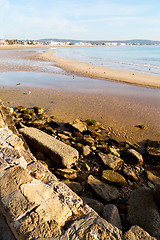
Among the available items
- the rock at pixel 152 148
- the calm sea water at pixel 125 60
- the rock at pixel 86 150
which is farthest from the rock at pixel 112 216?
the calm sea water at pixel 125 60

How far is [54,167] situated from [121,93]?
359 inches

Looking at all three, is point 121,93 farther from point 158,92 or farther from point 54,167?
point 54,167

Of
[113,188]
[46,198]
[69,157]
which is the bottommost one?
[113,188]

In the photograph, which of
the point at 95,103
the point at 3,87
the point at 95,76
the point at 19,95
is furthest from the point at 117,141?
the point at 95,76

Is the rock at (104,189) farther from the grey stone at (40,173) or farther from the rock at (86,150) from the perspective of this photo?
the grey stone at (40,173)

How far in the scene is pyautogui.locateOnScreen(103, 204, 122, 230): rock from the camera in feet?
10.2

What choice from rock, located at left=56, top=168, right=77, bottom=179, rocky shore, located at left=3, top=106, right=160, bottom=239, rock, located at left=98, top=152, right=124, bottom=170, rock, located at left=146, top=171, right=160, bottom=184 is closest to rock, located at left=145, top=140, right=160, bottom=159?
rocky shore, located at left=3, top=106, right=160, bottom=239

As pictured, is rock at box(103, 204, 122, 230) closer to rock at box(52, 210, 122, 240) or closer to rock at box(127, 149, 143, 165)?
rock at box(52, 210, 122, 240)

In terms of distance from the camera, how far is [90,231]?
216 centimetres

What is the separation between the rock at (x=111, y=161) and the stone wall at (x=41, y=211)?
244cm

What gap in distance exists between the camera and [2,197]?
7.82 feet

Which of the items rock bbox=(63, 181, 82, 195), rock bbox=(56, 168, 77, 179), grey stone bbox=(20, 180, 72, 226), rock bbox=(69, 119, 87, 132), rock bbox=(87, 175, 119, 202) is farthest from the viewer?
rock bbox=(69, 119, 87, 132)

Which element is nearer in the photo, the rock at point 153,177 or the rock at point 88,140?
the rock at point 153,177

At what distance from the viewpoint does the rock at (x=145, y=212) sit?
3.05 meters
